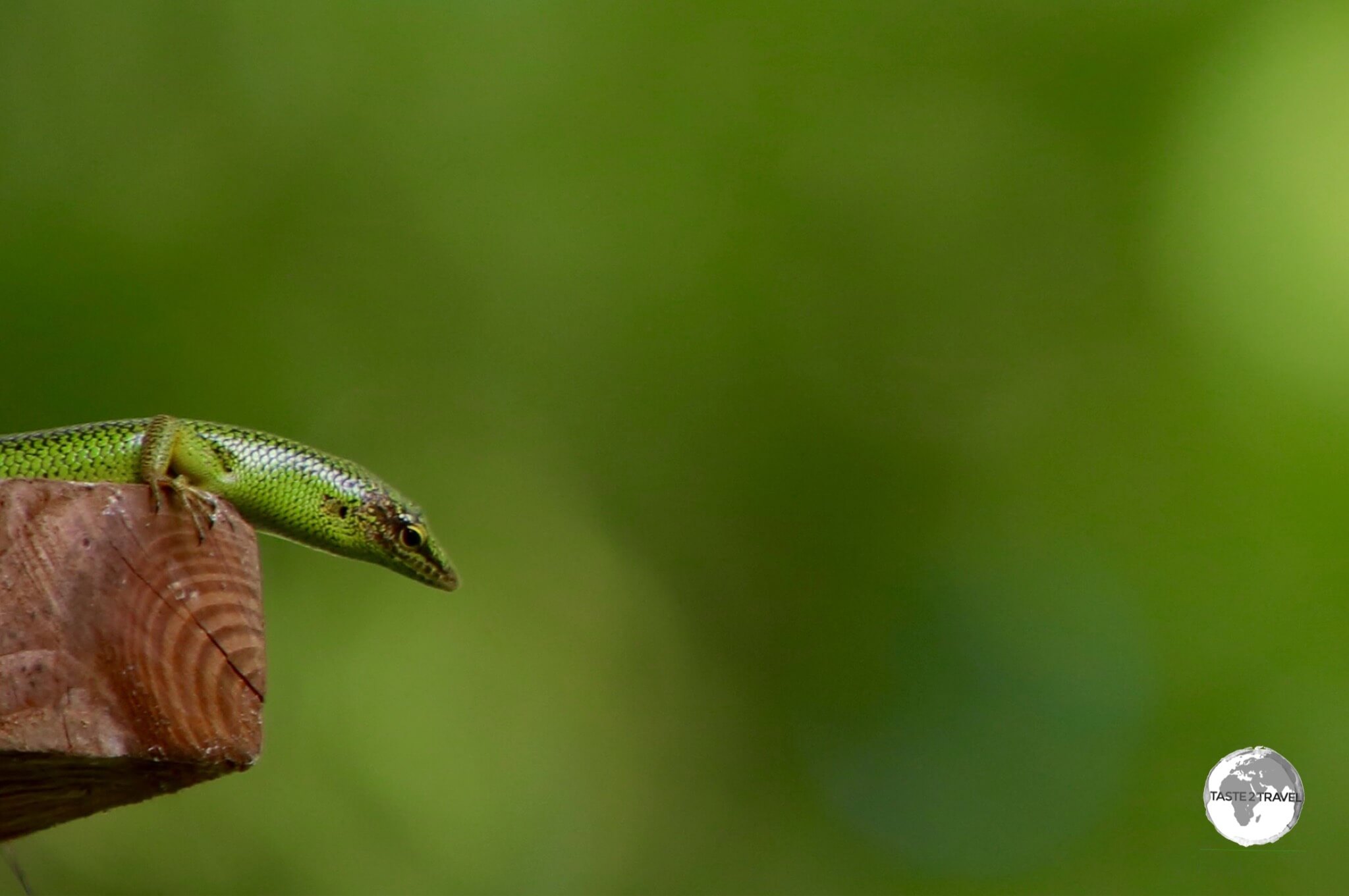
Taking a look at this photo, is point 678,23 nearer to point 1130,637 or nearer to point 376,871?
point 1130,637

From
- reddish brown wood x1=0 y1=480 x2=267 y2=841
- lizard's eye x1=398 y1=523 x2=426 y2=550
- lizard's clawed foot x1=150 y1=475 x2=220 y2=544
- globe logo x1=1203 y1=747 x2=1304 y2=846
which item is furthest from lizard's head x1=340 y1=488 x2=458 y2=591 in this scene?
globe logo x1=1203 y1=747 x2=1304 y2=846

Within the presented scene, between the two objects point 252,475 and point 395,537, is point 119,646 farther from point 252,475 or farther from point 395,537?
point 395,537

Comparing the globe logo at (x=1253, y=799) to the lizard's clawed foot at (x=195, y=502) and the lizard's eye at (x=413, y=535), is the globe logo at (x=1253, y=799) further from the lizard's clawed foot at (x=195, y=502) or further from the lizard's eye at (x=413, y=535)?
the lizard's clawed foot at (x=195, y=502)

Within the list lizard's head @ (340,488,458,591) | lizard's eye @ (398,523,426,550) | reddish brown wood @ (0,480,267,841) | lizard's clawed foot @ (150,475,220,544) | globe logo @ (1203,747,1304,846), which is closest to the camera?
reddish brown wood @ (0,480,267,841)

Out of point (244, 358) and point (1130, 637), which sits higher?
point (244, 358)

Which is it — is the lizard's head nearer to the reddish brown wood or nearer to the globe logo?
the reddish brown wood

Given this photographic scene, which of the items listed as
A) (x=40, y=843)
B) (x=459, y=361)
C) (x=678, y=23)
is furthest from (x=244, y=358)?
(x=678, y=23)

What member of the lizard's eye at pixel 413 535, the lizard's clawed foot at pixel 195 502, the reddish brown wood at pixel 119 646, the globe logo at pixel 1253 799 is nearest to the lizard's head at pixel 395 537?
the lizard's eye at pixel 413 535
